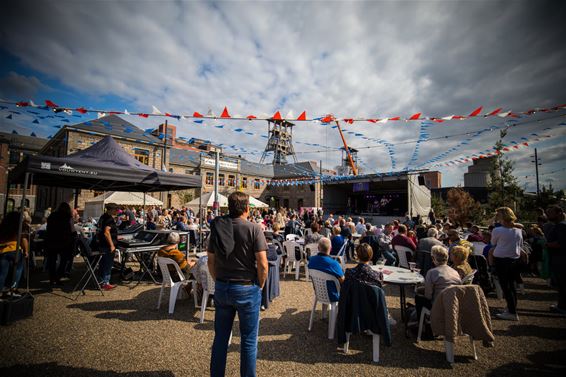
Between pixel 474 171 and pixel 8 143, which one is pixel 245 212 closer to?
pixel 474 171

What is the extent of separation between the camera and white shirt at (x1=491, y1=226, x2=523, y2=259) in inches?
143

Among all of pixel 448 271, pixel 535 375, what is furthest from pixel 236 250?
pixel 535 375

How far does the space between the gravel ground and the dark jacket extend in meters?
0.32

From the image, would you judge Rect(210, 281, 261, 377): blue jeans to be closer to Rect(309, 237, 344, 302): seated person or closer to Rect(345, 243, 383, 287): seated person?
Rect(345, 243, 383, 287): seated person

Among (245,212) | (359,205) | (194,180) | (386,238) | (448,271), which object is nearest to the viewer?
(245,212)

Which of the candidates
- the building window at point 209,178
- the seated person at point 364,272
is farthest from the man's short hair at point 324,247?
the building window at point 209,178

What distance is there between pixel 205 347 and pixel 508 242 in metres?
4.54

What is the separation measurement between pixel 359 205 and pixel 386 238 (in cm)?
1778

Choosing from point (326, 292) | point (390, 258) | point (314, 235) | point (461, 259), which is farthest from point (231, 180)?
point (461, 259)

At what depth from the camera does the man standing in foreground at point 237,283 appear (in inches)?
74.0

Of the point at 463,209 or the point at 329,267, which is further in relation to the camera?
the point at 463,209

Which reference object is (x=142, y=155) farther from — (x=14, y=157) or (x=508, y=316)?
(x=508, y=316)

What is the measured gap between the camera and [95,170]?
196 inches

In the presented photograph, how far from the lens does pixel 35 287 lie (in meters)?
4.80
